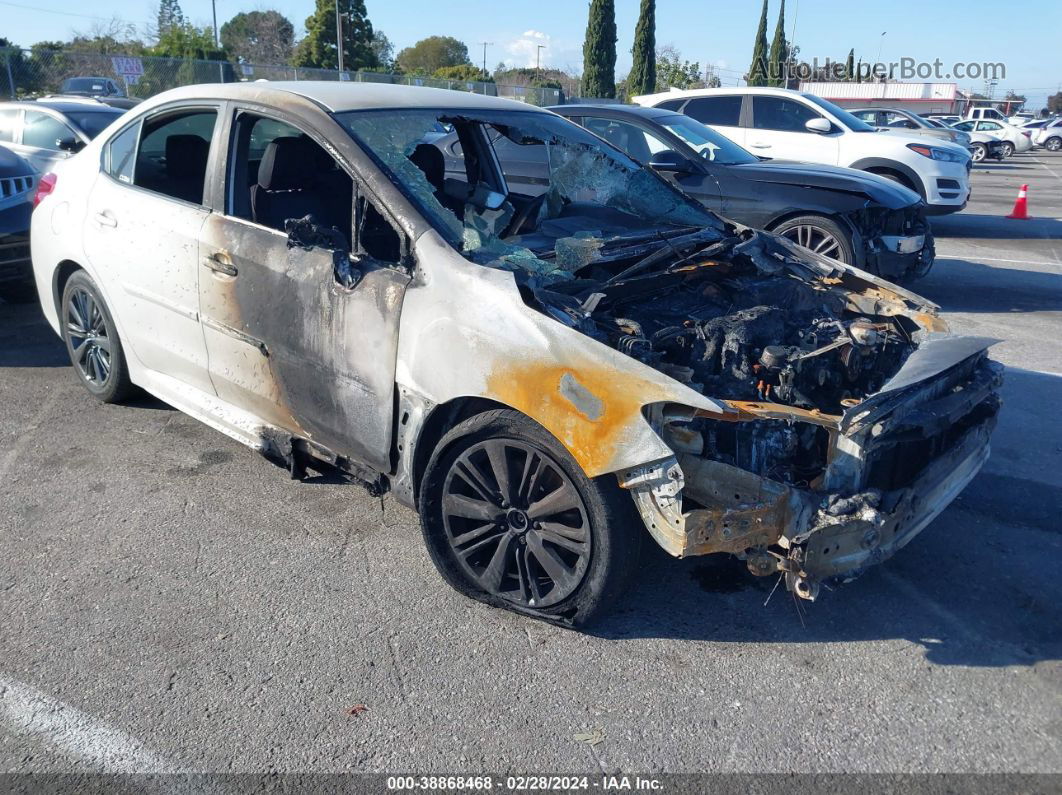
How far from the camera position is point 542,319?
3.02 meters

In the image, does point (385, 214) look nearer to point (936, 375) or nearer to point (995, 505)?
point (936, 375)

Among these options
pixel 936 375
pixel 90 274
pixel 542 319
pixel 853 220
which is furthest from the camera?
pixel 853 220

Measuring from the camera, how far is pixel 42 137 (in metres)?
9.59

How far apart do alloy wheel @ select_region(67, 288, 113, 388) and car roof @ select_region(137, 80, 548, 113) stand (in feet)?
4.03

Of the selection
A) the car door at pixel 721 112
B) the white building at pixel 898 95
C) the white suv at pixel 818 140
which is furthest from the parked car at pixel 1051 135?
the car door at pixel 721 112

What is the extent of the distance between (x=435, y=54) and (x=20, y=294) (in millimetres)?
90398

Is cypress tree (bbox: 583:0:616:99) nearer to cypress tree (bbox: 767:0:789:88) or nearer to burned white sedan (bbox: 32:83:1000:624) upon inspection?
cypress tree (bbox: 767:0:789:88)

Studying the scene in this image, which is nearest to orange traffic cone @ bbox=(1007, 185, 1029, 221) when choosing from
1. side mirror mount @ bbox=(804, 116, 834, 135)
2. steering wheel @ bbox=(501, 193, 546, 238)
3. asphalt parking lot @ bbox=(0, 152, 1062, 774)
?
side mirror mount @ bbox=(804, 116, 834, 135)

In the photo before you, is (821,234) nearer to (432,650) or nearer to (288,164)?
(288,164)

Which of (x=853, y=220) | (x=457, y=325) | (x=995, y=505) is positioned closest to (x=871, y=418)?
(x=457, y=325)

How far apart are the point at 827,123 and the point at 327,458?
9181 mm

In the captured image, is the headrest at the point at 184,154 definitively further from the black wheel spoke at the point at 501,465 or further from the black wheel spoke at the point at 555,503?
the black wheel spoke at the point at 555,503

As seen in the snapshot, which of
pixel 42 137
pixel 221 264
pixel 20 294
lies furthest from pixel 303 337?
pixel 42 137

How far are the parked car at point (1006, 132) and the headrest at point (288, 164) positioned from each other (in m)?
32.8
